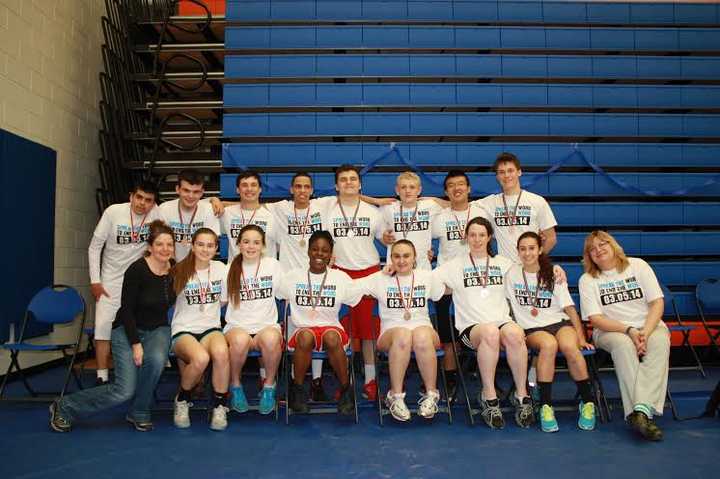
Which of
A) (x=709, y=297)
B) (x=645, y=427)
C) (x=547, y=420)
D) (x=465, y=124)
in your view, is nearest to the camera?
(x=645, y=427)

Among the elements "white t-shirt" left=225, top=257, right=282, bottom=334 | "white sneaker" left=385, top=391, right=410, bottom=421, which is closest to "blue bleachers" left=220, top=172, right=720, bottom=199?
"white t-shirt" left=225, top=257, right=282, bottom=334

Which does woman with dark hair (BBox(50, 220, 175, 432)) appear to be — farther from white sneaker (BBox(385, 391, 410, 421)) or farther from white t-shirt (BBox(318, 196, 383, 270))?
white sneaker (BBox(385, 391, 410, 421))

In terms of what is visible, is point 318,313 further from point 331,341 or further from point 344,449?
point 344,449

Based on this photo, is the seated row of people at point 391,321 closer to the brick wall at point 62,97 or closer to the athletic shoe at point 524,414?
the athletic shoe at point 524,414

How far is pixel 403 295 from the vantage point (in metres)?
3.67

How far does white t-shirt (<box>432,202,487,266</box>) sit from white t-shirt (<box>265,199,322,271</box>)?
945mm

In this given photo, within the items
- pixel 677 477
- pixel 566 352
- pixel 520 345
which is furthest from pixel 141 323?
pixel 677 477

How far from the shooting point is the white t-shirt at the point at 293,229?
432 centimetres

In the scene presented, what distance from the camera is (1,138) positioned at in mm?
4688

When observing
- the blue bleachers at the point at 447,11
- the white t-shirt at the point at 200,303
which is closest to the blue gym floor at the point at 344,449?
the white t-shirt at the point at 200,303

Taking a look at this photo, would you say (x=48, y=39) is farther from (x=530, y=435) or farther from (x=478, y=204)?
(x=530, y=435)

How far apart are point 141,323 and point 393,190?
3430 mm

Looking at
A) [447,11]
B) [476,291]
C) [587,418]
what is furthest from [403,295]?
[447,11]

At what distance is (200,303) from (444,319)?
5.67ft
